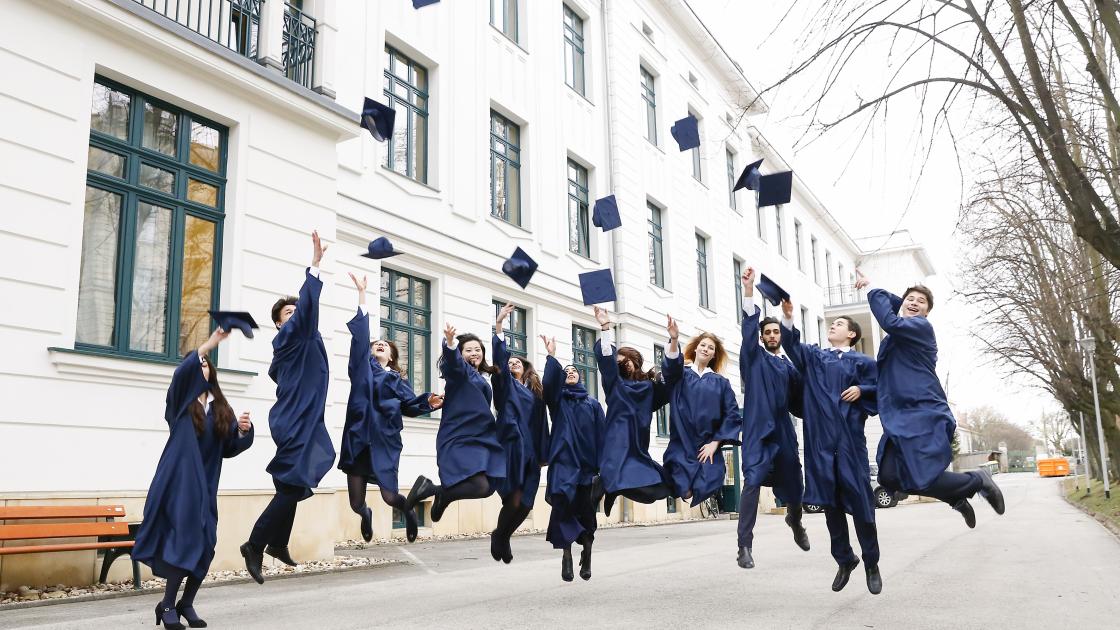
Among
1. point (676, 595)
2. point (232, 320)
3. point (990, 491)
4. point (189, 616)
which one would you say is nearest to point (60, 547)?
point (189, 616)

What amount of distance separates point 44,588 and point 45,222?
350 centimetres

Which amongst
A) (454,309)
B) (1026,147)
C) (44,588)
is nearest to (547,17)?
(454,309)

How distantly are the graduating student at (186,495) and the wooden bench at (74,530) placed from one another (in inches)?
78.6

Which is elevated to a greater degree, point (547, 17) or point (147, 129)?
point (547, 17)

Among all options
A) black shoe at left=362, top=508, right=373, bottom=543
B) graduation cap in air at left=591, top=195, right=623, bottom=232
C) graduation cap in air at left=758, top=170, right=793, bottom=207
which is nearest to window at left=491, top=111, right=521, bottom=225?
graduation cap in air at left=591, top=195, right=623, bottom=232

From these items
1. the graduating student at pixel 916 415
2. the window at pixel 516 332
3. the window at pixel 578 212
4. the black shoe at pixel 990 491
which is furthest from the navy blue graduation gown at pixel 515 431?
the window at pixel 578 212

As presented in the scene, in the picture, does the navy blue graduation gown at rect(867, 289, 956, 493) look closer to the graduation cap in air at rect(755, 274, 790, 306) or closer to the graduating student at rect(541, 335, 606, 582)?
the graduation cap in air at rect(755, 274, 790, 306)

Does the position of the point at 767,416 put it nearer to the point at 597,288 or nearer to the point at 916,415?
the point at 916,415

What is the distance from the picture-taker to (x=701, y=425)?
25.6 feet

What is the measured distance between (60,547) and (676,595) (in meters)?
5.48

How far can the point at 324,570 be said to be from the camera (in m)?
10.3

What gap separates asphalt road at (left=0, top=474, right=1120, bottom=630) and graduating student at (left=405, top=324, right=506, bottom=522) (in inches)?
36.2

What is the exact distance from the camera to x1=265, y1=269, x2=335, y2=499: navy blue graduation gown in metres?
6.82

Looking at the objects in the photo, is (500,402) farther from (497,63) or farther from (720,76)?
(720,76)
